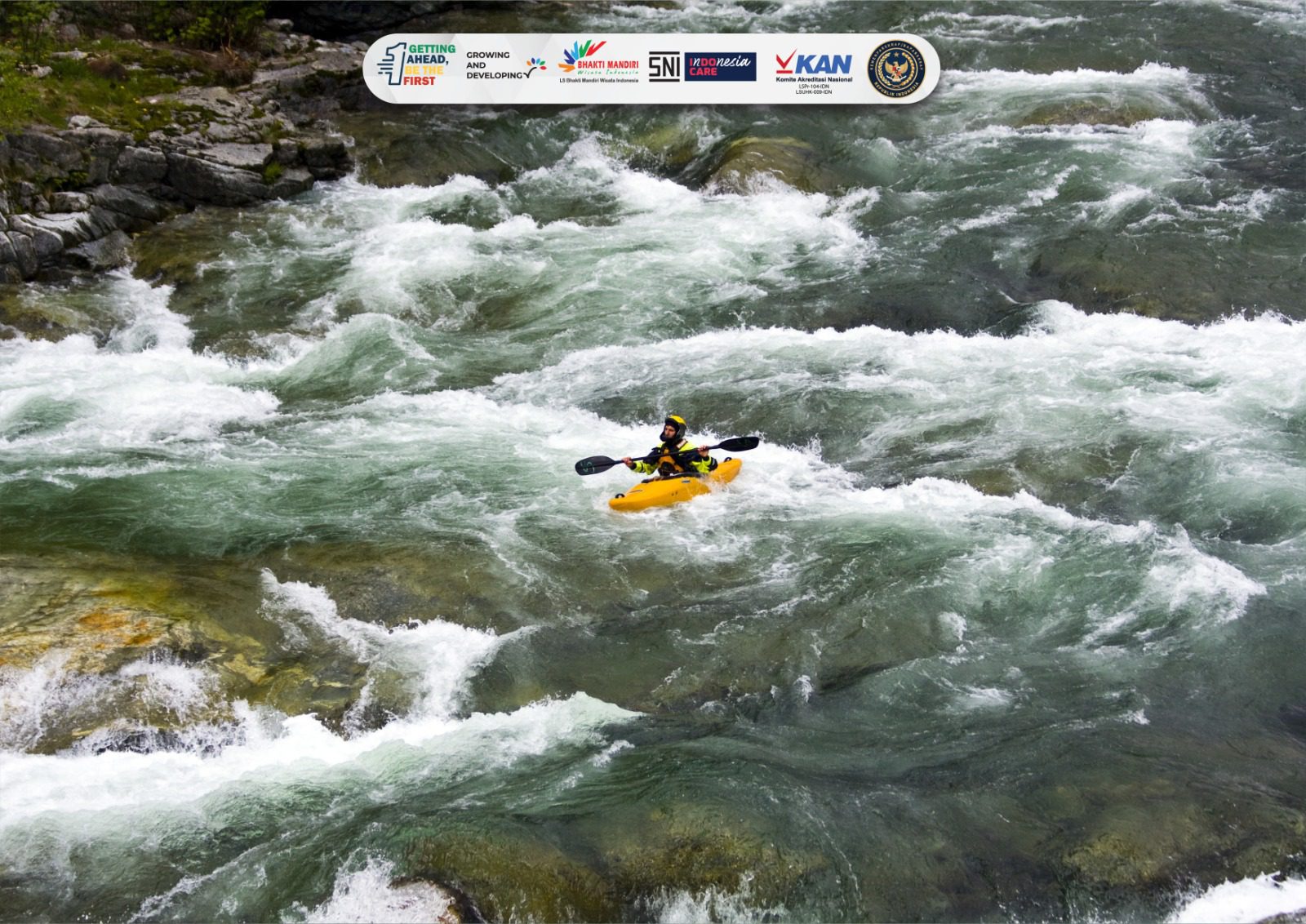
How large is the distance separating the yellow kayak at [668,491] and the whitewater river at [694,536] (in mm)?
244

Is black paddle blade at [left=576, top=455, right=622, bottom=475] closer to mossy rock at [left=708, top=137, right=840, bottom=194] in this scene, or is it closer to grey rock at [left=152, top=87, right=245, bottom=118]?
mossy rock at [left=708, top=137, right=840, bottom=194]

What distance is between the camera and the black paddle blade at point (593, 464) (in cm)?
1020

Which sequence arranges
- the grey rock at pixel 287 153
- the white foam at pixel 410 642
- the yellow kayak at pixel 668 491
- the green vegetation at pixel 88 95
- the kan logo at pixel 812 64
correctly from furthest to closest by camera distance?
1. the kan logo at pixel 812 64
2. the grey rock at pixel 287 153
3. the green vegetation at pixel 88 95
4. the yellow kayak at pixel 668 491
5. the white foam at pixel 410 642

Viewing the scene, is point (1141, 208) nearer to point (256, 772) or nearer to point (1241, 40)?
point (1241, 40)

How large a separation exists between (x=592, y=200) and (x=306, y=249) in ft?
12.7

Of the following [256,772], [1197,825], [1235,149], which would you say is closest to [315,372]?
[256,772]

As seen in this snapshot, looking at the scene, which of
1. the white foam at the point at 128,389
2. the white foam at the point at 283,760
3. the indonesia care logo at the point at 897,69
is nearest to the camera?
the white foam at the point at 283,760

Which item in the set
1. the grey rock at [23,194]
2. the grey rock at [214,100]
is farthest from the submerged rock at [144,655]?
the grey rock at [214,100]

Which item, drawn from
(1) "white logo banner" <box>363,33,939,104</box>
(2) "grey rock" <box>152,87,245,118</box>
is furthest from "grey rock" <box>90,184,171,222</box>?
(1) "white logo banner" <box>363,33,939,104</box>

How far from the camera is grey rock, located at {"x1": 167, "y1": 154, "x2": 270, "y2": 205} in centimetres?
1566

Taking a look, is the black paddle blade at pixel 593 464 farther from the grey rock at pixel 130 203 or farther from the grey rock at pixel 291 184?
the grey rock at pixel 291 184

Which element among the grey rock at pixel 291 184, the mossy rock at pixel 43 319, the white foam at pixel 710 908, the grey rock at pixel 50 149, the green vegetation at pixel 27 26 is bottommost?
the white foam at pixel 710 908

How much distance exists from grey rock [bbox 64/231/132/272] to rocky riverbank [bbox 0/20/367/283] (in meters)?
0.01

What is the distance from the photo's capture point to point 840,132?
56.2 ft
